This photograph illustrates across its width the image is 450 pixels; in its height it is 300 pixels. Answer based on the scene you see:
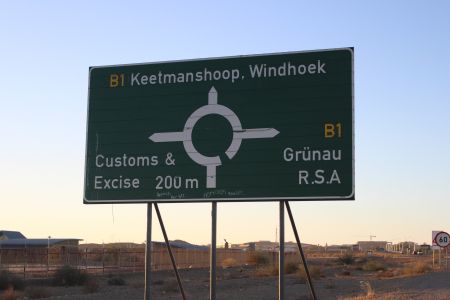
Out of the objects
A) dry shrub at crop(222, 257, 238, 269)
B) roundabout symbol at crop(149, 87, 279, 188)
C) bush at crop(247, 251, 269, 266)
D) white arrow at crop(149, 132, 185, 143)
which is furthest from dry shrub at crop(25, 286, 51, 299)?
bush at crop(247, 251, 269, 266)

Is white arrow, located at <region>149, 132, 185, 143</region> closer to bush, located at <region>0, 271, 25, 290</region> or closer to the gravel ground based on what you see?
the gravel ground

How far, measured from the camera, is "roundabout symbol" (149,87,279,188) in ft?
35.1

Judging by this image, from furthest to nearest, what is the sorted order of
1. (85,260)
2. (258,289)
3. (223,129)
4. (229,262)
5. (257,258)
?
(257,258) < (229,262) < (85,260) < (258,289) < (223,129)

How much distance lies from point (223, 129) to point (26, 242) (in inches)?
3309

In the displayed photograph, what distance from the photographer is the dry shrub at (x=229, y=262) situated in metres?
79.9

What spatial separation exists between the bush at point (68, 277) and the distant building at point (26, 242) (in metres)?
27.2

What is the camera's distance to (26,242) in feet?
298

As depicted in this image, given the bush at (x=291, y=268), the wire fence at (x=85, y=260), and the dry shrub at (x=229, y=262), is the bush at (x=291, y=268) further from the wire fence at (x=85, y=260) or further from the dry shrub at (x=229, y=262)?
the dry shrub at (x=229, y=262)

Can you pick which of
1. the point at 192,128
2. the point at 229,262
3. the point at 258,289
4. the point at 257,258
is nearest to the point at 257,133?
the point at 192,128

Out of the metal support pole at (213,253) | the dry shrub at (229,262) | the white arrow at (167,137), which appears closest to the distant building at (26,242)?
the dry shrub at (229,262)

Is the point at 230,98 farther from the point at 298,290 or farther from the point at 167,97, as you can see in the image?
the point at 298,290

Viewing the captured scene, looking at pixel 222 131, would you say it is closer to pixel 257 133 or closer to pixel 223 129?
pixel 223 129

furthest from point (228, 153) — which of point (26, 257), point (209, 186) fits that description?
point (26, 257)

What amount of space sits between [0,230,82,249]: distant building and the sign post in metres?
66.6
